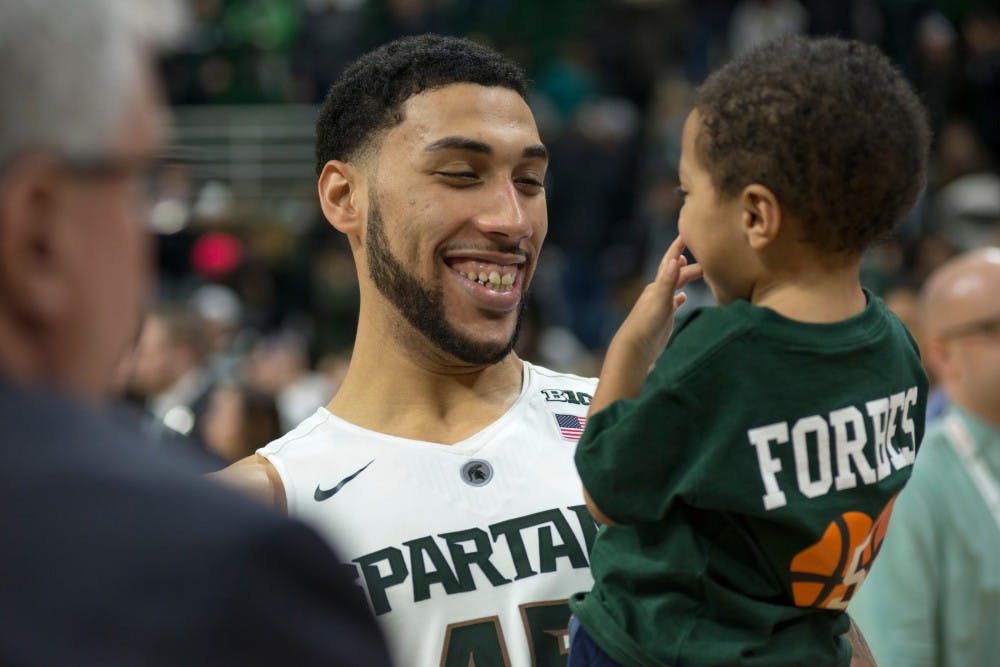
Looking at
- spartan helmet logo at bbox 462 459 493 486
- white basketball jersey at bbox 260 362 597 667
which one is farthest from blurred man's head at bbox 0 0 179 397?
spartan helmet logo at bbox 462 459 493 486

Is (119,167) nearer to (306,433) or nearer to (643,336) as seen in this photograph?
(643,336)

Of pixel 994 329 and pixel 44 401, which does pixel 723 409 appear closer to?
pixel 44 401

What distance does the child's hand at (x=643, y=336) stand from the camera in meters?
2.34

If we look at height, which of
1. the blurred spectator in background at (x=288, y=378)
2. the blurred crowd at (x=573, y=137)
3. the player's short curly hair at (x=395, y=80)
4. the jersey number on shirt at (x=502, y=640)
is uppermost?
the blurred crowd at (x=573, y=137)

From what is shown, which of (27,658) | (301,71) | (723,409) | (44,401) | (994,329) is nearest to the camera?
(27,658)

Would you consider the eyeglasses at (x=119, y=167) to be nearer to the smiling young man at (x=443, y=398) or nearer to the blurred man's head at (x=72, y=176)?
the blurred man's head at (x=72, y=176)

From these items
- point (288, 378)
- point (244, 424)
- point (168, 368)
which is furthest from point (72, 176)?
point (288, 378)

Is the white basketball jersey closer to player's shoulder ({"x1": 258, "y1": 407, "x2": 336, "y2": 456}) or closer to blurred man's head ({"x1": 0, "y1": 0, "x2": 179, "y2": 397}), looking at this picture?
player's shoulder ({"x1": 258, "y1": 407, "x2": 336, "y2": 456})

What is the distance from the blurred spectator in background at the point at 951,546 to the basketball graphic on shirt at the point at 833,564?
6.70ft

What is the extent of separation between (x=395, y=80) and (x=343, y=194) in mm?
282

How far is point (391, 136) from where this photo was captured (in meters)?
3.04

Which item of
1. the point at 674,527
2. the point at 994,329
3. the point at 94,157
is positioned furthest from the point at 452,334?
the point at 994,329

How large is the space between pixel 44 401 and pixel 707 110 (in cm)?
137

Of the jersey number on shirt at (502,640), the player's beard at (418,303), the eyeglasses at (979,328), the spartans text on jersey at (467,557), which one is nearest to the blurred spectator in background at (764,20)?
the eyeglasses at (979,328)
